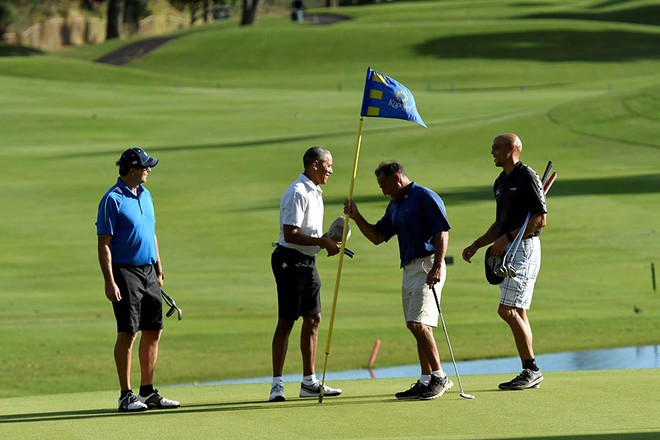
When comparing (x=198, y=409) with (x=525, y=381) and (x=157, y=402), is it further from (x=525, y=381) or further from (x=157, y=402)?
(x=525, y=381)

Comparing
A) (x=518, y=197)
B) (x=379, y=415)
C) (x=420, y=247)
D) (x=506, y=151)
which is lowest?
(x=379, y=415)

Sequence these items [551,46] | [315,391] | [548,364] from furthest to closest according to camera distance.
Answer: [551,46], [548,364], [315,391]

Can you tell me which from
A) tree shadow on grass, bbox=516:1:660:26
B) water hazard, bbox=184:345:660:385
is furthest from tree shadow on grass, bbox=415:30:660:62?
water hazard, bbox=184:345:660:385

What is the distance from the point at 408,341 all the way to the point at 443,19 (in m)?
77.8

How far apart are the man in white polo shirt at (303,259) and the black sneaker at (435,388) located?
904 mm

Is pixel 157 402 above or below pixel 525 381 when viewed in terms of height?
below

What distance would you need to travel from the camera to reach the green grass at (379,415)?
921 centimetres

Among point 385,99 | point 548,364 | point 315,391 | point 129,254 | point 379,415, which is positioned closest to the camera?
point 379,415

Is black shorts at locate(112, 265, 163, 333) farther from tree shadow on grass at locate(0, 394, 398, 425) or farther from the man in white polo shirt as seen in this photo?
the man in white polo shirt

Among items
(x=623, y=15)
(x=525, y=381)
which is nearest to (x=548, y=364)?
(x=525, y=381)

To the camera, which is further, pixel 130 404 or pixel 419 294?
pixel 419 294

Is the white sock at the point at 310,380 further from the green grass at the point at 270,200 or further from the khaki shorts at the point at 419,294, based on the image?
the green grass at the point at 270,200

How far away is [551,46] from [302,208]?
6662 centimetres

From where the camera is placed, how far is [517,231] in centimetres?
1132
